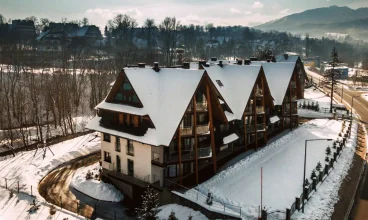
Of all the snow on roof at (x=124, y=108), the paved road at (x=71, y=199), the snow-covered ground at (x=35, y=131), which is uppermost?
the snow on roof at (x=124, y=108)

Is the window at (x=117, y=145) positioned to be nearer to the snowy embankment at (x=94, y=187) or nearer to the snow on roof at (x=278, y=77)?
the snowy embankment at (x=94, y=187)

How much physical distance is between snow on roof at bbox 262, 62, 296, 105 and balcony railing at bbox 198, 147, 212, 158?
21.0 m

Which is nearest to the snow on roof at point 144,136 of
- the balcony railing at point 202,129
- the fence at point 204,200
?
the fence at point 204,200

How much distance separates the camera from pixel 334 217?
31.1m

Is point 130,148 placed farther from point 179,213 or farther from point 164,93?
point 179,213

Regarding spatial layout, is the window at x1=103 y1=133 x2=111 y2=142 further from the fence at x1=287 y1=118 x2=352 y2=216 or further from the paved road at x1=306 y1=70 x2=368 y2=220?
the paved road at x1=306 y1=70 x2=368 y2=220

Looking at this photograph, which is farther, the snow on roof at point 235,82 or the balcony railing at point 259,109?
the balcony railing at point 259,109

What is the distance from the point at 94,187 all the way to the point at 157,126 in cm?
1087

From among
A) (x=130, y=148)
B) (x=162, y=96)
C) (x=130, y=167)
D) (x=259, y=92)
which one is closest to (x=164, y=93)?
(x=162, y=96)

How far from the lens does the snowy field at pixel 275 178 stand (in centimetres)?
3262

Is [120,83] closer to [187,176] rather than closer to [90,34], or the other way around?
[187,176]

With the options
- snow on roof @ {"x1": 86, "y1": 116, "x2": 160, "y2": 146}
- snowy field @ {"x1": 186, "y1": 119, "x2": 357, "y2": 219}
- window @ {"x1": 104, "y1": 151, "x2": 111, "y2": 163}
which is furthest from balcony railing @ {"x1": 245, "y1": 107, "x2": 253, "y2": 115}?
window @ {"x1": 104, "y1": 151, "x2": 111, "y2": 163}

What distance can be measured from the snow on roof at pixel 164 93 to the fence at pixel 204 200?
518 centimetres

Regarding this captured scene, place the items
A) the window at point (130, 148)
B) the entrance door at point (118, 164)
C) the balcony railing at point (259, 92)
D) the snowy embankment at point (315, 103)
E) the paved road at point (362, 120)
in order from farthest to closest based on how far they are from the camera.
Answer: the snowy embankment at point (315, 103) < the balcony railing at point (259, 92) < the entrance door at point (118, 164) < the window at point (130, 148) < the paved road at point (362, 120)
